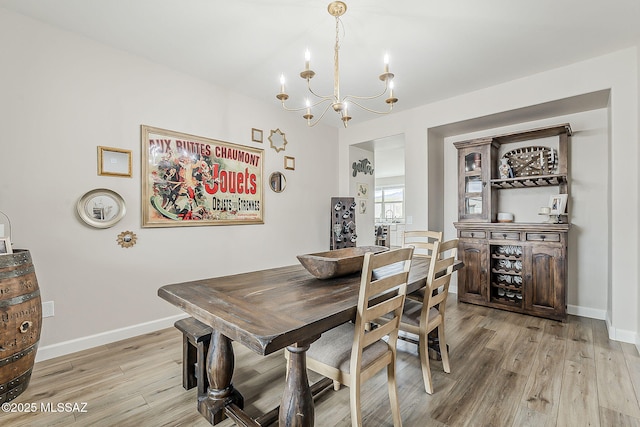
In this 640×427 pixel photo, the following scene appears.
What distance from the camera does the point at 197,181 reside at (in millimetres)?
3061

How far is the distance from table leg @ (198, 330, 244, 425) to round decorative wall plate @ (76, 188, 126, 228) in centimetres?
164

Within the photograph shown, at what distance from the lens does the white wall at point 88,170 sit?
215 cm

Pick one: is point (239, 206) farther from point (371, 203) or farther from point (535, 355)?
point (535, 355)

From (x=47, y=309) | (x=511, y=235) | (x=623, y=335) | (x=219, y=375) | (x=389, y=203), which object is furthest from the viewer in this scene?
(x=389, y=203)

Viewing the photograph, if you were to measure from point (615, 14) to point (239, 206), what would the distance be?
3.62m

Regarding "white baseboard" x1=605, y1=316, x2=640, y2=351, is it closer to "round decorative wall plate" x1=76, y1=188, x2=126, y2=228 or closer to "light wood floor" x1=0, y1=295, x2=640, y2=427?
"light wood floor" x1=0, y1=295, x2=640, y2=427

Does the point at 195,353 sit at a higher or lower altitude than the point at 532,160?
lower

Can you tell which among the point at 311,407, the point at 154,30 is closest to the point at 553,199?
the point at 311,407

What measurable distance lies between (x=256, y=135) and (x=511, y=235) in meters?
3.21

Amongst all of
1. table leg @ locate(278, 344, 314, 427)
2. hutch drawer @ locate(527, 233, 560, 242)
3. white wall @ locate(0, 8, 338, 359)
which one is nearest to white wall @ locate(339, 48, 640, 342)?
hutch drawer @ locate(527, 233, 560, 242)

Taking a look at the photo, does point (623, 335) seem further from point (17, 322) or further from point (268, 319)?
point (17, 322)

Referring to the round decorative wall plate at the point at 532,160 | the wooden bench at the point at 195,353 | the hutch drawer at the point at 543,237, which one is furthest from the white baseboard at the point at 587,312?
the wooden bench at the point at 195,353

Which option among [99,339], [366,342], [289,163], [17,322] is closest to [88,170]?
[17,322]

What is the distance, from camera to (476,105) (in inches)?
134
